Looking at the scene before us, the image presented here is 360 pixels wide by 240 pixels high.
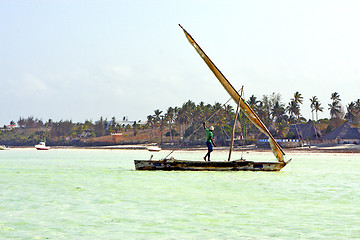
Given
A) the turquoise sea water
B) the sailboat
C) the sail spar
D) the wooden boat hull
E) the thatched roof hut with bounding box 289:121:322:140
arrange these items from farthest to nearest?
the thatched roof hut with bounding box 289:121:322:140
the wooden boat hull
the sailboat
the sail spar
the turquoise sea water

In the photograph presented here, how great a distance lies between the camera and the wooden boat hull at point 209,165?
27609 millimetres

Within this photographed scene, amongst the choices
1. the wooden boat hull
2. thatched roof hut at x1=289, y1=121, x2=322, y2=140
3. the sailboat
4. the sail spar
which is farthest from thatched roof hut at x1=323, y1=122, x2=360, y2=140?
the sail spar

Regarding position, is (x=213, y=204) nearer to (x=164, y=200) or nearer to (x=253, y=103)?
(x=164, y=200)

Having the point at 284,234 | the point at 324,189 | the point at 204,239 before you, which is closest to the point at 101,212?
the point at 204,239

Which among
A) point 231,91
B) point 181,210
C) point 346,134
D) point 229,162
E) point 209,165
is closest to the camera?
point 181,210

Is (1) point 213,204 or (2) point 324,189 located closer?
(1) point 213,204

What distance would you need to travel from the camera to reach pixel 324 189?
71.3 feet

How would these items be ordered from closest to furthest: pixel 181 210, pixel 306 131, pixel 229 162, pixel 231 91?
1. pixel 181 210
2. pixel 231 91
3. pixel 229 162
4. pixel 306 131

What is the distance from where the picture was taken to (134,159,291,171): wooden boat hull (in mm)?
27609

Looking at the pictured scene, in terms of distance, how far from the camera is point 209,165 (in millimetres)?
27766

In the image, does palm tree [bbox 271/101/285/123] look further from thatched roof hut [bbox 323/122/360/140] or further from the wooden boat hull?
the wooden boat hull

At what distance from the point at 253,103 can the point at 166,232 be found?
126345mm

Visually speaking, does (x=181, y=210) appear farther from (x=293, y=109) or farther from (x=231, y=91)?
(x=293, y=109)

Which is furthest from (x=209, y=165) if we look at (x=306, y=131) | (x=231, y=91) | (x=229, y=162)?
(x=306, y=131)
